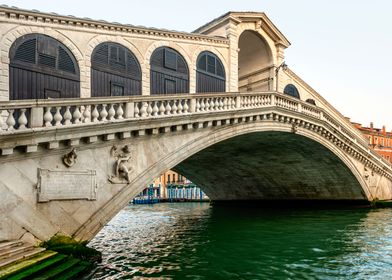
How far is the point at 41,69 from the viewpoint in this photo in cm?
1173

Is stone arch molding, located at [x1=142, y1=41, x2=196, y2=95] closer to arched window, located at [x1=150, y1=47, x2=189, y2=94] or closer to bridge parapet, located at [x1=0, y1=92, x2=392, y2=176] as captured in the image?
arched window, located at [x1=150, y1=47, x2=189, y2=94]

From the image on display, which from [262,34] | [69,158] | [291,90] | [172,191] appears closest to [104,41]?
[69,158]

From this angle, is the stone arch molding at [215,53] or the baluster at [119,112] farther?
the stone arch molding at [215,53]

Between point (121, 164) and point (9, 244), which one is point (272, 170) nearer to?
point (121, 164)

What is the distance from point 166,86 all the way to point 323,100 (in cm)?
1522

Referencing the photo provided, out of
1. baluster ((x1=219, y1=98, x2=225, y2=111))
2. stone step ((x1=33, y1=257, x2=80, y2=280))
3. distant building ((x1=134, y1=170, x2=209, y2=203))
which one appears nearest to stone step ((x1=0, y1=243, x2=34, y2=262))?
stone step ((x1=33, y1=257, x2=80, y2=280))

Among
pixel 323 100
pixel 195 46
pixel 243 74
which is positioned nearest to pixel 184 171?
pixel 243 74

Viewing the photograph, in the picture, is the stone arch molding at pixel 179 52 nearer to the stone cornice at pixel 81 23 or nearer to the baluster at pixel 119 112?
the stone cornice at pixel 81 23

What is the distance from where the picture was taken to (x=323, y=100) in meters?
26.5

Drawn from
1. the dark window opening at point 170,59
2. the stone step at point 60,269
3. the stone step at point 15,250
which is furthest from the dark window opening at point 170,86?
the stone step at point 15,250

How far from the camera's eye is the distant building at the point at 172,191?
48763mm

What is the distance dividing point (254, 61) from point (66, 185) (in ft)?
53.2

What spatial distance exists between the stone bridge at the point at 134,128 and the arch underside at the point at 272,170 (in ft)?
0.72

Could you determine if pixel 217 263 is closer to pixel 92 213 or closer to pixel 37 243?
pixel 92 213
